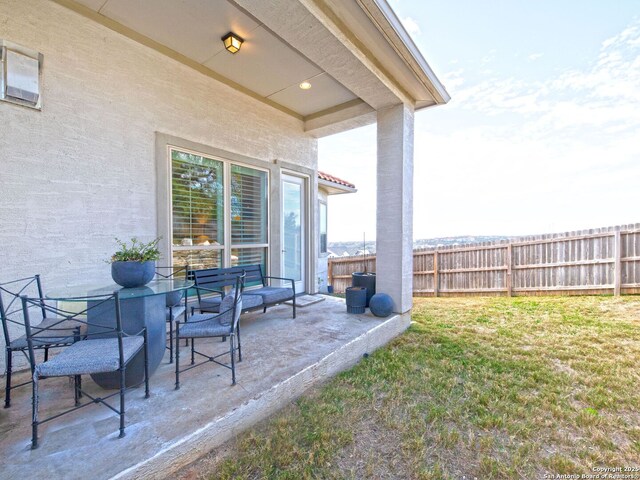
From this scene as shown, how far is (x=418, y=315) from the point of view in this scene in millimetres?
5262

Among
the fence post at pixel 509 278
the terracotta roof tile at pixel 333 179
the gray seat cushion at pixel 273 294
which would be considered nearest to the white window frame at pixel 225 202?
the gray seat cushion at pixel 273 294

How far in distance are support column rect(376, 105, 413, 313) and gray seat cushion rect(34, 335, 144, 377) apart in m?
3.22

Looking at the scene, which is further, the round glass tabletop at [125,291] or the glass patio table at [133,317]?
the glass patio table at [133,317]

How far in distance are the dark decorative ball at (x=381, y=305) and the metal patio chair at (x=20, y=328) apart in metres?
3.22

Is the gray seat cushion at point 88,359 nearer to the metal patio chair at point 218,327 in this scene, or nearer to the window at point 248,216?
the metal patio chair at point 218,327

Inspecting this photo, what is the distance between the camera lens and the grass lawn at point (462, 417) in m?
1.74

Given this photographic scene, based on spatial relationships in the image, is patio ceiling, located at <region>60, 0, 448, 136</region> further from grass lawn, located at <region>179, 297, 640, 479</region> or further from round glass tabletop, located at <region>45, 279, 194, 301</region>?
grass lawn, located at <region>179, 297, 640, 479</region>

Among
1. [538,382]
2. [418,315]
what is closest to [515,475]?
[538,382]

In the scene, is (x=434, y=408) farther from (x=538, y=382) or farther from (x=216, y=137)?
(x=216, y=137)

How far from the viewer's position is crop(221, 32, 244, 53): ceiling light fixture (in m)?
3.15

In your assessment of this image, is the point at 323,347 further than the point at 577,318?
No

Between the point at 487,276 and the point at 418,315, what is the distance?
332 cm

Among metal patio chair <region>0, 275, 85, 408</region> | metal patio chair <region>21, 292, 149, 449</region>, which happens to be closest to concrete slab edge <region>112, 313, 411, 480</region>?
metal patio chair <region>21, 292, 149, 449</region>

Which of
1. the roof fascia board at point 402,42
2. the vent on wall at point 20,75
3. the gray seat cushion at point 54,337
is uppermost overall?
the roof fascia board at point 402,42
